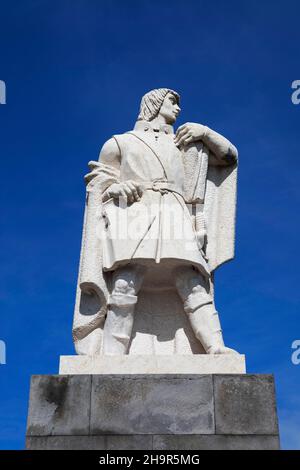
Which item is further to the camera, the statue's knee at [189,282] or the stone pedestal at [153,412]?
the statue's knee at [189,282]

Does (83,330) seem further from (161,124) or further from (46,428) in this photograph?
(161,124)

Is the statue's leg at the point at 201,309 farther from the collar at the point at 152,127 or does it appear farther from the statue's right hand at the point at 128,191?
the collar at the point at 152,127

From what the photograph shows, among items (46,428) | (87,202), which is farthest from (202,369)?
(87,202)

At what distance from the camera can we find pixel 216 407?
6801 mm

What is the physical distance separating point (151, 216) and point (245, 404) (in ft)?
8.75

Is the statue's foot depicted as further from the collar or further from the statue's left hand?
the collar

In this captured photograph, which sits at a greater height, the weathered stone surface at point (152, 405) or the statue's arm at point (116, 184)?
the statue's arm at point (116, 184)

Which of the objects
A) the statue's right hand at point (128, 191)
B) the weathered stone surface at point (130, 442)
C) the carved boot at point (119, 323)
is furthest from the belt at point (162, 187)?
the weathered stone surface at point (130, 442)

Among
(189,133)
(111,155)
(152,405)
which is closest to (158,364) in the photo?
(152,405)

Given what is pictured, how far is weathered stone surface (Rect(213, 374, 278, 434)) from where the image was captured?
22.0ft

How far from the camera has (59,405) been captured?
6.89 meters

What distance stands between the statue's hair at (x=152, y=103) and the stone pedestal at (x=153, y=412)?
4079 mm

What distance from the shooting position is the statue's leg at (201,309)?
759cm

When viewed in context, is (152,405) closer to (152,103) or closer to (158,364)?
(158,364)
